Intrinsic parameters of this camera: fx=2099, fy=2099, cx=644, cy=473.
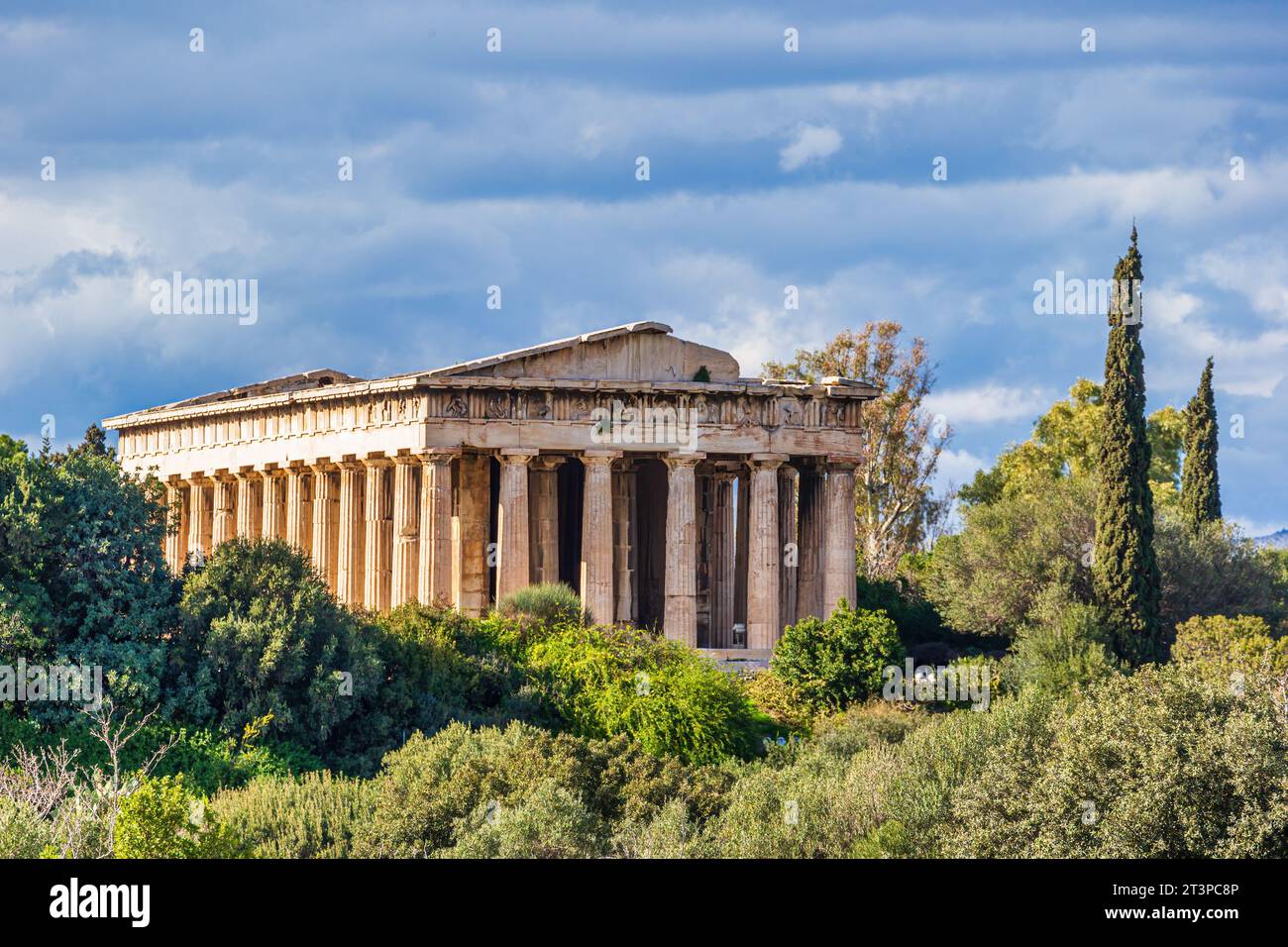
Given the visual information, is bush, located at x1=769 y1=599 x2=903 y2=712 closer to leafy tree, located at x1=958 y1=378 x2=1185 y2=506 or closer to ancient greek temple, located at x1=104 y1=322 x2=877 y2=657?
ancient greek temple, located at x1=104 y1=322 x2=877 y2=657

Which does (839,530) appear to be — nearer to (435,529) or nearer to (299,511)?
(435,529)

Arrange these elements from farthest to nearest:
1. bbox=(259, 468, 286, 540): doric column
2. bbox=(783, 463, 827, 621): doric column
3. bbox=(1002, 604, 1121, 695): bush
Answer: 1. bbox=(259, 468, 286, 540): doric column
2. bbox=(783, 463, 827, 621): doric column
3. bbox=(1002, 604, 1121, 695): bush

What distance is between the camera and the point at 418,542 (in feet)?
201

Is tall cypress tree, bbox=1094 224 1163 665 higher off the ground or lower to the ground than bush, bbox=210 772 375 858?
higher

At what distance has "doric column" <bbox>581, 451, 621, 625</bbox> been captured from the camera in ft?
200

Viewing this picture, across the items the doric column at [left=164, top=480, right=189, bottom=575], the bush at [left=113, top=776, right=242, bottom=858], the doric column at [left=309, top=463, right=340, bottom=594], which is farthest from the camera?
the doric column at [left=164, top=480, right=189, bottom=575]

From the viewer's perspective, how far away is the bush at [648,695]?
47625 millimetres

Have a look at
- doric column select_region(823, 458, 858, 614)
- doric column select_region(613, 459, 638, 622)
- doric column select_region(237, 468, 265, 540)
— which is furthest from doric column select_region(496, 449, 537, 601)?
doric column select_region(237, 468, 265, 540)

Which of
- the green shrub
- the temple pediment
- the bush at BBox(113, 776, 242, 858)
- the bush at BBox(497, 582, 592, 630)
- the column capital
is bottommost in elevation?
the green shrub

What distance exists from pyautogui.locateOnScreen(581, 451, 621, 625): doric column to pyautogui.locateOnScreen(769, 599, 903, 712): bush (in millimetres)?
7669

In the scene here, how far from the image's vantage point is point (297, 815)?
39156mm

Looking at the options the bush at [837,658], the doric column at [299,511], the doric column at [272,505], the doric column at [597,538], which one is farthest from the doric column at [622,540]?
the doric column at [272,505]
